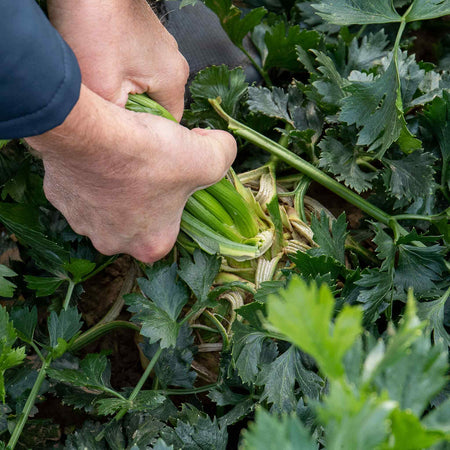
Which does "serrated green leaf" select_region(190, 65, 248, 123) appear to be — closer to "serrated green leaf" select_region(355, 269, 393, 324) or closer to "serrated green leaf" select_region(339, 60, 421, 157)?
"serrated green leaf" select_region(339, 60, 421, 157)

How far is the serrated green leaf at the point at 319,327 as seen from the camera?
1.14 ft

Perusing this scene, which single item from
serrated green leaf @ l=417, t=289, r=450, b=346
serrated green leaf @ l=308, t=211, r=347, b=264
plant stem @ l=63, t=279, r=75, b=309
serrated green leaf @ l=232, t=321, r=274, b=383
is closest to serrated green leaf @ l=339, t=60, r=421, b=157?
serrated green leaf @ l=308, t=211, r=347, b=264

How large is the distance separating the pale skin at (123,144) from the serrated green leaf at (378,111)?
22 centimetres

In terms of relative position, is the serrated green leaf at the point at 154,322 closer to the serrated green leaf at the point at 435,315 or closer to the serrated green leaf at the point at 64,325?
the serrated green leaf at the point at 64,325

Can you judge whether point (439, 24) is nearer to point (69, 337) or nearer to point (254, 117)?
point (254, 117)

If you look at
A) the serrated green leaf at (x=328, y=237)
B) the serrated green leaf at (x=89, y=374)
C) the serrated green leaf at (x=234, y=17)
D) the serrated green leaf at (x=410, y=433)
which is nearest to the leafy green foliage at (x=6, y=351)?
the serrated green leaf at (x=89, y=374)

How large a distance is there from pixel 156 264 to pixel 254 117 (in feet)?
1.19

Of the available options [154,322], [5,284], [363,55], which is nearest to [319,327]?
[154,322]

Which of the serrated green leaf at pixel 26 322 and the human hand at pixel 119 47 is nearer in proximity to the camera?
the human hand at pixel 119 47

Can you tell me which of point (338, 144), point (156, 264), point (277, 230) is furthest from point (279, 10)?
point (156, 264)

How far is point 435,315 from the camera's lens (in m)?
0.87

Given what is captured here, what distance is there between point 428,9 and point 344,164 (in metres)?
0.28

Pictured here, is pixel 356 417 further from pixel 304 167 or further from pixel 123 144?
pixel 304 167

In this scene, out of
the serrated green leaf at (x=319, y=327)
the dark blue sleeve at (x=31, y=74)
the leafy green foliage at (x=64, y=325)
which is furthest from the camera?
the leafy green foliage at (x=64, y=325)
